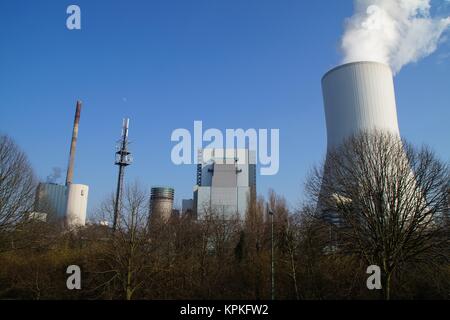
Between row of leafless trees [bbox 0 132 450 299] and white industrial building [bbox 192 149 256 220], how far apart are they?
1646 inches

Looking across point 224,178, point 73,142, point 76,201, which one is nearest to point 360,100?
point 224,178

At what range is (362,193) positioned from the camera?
57.4 feet

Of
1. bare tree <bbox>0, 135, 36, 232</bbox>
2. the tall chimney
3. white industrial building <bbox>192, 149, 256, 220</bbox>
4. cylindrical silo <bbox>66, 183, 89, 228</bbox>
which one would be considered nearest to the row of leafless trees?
A: bare tree <bbox>0, 135, 36, 232</bbox>

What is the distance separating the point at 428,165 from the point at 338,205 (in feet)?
14.0

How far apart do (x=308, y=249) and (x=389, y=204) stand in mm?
6005

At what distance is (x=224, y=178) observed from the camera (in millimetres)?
73188

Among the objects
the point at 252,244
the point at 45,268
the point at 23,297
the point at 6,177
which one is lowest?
the point at 23,297

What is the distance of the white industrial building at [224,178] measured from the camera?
68750 millimetres

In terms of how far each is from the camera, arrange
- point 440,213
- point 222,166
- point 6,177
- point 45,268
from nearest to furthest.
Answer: point 440,213 → point 6,177 → point 45,268 → point 222,166

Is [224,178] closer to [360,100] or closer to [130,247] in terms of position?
[360,100]

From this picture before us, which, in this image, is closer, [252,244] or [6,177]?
[6,177]

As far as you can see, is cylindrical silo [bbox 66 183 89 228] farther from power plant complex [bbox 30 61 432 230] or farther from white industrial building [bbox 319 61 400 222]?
white industrial building [bbox 319 61 400 222]

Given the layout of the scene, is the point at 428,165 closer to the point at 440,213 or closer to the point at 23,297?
the point at 440,213
